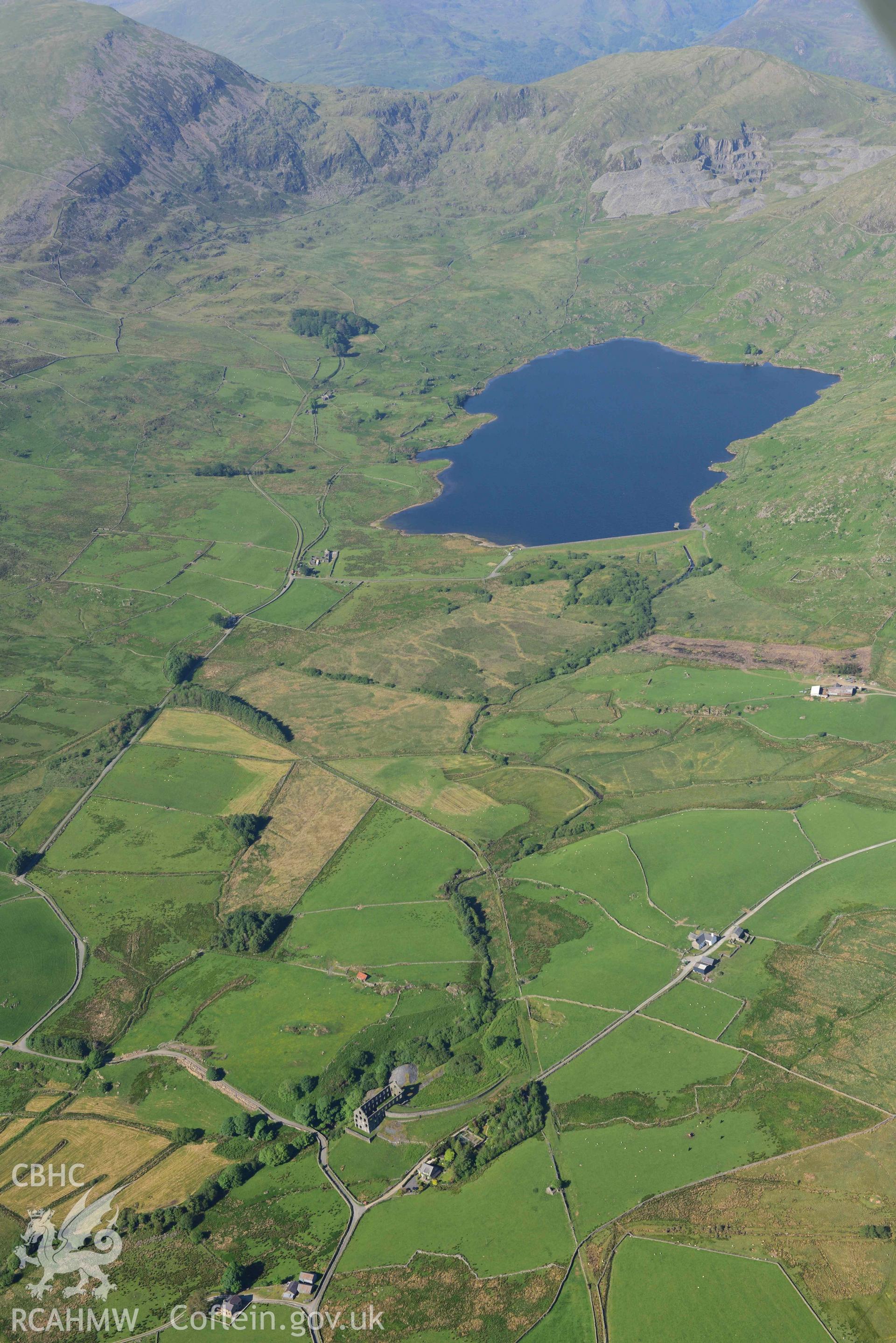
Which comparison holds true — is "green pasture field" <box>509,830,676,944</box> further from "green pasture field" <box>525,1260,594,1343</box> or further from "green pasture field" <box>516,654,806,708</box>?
"green pasture field" <box>525,1260,594,1343</box>

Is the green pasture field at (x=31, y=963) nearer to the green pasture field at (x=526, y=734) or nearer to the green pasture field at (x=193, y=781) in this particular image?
the green pasture field at (x=193, y=781)

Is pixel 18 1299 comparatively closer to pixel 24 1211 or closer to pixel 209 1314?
pixel 24 1211

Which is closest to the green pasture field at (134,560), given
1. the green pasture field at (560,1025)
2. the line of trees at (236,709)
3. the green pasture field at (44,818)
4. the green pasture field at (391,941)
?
the line of trees at (236,709)

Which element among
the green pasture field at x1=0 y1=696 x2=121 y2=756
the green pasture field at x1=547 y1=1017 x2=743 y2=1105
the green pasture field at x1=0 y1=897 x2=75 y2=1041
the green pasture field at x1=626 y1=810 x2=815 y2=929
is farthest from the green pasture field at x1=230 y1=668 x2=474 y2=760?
the green pasture field at x1=547 y1=1017 x2=743 y2=1105

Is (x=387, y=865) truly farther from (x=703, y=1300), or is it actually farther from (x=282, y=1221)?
(x=703, y=1300)

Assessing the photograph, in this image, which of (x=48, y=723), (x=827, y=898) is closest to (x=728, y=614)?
(x=827, y=898)

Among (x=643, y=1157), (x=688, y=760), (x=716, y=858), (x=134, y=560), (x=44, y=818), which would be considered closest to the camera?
(x=643, y=1157)
